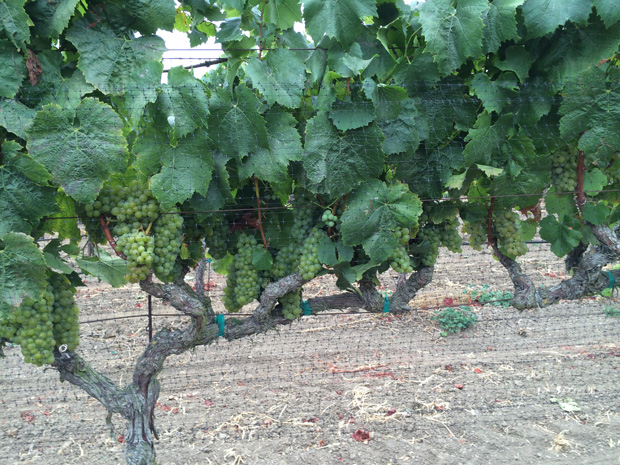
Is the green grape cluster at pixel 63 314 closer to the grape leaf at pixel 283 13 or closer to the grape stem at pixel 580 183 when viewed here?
the grape leaf at pixel 283 13

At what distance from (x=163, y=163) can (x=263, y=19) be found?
85 centimetres

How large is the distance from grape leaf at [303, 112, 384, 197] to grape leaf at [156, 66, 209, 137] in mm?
474

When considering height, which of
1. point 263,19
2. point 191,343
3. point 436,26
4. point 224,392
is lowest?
point 224,392

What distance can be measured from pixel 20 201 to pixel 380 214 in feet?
4.95

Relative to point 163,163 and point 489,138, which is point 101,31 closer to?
A: point 163,163

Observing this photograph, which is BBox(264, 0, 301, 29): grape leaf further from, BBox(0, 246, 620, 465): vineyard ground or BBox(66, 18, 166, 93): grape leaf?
BBox(0, 246, 620, 465): vineyard ground

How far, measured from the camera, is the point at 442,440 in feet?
13.3

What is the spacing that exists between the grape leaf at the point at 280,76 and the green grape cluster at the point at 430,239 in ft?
3.39

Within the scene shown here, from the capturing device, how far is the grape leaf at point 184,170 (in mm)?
2209

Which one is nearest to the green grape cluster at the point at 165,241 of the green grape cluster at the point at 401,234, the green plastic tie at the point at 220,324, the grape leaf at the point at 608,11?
the green plastic tie at the point at 220,324

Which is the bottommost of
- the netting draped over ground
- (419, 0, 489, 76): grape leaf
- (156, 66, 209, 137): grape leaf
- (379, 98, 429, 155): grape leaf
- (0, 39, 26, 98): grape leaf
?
the netting draped over ground

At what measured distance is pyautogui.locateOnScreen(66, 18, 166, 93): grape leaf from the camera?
2078mm

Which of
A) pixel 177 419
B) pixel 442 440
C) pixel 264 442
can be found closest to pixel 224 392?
pixel 177 419

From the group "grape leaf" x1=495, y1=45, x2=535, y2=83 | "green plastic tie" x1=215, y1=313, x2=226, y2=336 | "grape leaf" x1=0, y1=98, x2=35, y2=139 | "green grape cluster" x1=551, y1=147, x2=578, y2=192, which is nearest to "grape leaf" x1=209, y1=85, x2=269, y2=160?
"grape leaf" x1=0, y1=98, x2=35, y2=139
